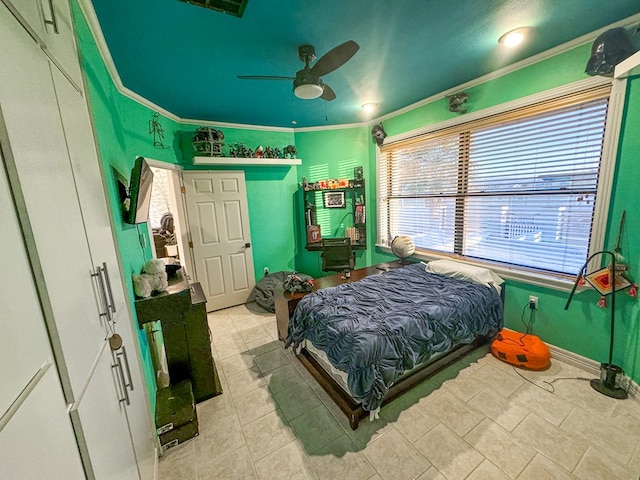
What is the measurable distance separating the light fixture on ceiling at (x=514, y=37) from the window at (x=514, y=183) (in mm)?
621

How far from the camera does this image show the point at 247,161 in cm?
363

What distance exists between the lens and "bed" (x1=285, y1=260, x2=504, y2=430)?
1.72m

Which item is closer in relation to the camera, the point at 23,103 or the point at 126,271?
the point at 23,103

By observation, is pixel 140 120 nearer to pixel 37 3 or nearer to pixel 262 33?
pixel 262 33

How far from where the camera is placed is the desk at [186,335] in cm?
184

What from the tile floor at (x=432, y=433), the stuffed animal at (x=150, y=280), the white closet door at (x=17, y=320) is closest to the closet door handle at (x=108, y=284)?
the white closet door at (x=17, y=320)

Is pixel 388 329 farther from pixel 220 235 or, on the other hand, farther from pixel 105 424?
pixel 220 235

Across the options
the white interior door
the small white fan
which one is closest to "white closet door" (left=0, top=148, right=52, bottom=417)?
the white interior door

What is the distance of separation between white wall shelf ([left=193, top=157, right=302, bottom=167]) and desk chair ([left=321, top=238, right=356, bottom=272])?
1407 millimetres

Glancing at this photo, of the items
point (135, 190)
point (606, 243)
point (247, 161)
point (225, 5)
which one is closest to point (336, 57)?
point (225, 5)

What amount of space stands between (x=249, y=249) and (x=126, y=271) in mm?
2410

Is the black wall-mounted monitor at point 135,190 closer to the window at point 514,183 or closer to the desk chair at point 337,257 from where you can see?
the desk chair at point 337,257

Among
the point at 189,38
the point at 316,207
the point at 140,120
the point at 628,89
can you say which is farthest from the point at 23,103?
the point at 316,207

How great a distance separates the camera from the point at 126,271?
1617 millimetres
